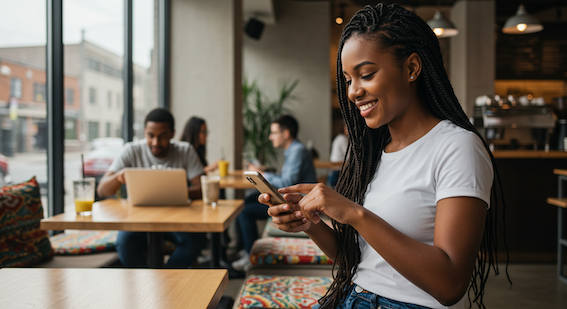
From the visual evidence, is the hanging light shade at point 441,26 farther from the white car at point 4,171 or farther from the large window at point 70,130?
the white car at point 4,171

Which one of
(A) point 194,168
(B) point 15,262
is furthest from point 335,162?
(B) point 15,262

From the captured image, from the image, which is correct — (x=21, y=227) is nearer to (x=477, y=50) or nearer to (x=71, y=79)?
(x=71, y=79)

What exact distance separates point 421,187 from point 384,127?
1.03 feet

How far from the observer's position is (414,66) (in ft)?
3.51

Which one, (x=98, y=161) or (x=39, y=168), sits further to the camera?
(x=98, y=161)

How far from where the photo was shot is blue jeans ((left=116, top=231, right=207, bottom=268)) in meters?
2.44

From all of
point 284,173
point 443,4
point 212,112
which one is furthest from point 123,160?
point 443,4

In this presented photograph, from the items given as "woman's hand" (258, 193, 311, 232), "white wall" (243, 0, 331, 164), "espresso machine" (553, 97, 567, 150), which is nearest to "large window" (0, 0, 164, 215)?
"woman's hand" (258, 193, 311, 232)

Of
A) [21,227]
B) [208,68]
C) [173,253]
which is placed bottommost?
[173,253]

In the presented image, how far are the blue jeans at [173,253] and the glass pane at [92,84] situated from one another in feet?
1.69

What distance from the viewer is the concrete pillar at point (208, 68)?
15.3 feet

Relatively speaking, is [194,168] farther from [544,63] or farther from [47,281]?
[544,63]

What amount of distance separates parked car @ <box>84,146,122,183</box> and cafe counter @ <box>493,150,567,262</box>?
3.51 metres

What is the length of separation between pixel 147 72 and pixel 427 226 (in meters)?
3.92
